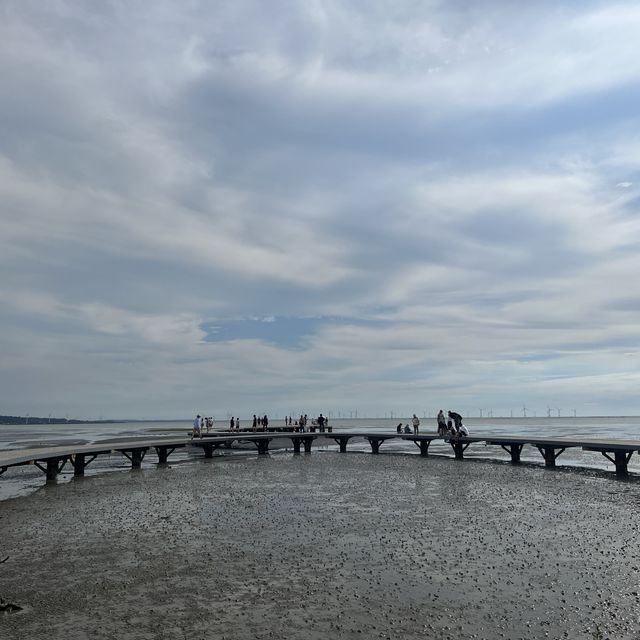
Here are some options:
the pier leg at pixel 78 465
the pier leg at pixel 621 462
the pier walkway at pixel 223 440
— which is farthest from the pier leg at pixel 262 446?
the pier leg at pixel 621 462

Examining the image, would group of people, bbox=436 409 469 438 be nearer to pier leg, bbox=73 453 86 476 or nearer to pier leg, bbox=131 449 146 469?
pier leg, bbox=131 449 146 469

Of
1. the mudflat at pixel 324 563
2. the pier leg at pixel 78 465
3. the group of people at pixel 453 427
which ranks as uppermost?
the group of people at pixel 453 427

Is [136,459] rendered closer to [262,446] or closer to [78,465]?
[78,465]

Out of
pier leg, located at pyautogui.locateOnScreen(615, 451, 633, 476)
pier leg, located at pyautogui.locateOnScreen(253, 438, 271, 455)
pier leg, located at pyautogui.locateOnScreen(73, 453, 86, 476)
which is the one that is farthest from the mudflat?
pier leg, located at pyautogui.locateOnScreen(253, 438, 271, 455)

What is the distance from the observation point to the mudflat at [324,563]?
798cm

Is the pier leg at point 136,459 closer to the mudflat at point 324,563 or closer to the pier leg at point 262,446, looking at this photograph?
the mudflat at point 324,563

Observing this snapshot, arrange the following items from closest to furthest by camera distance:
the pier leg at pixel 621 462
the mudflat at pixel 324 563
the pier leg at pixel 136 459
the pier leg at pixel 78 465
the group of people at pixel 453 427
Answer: the mudflat at pixel 324 563 → the pier leg at pixel 621 462 → the pier leg at pixel 78 465 → the pier leg at pixel 136 459 → the group of people at pixel 453 427

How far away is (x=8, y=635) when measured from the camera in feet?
25.3

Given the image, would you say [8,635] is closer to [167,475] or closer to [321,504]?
[321,504]

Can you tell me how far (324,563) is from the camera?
1091cm

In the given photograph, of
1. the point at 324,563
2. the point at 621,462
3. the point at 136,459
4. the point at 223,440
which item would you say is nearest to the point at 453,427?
the point at 621,462

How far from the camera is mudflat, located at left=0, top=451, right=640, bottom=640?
7980 millimetres

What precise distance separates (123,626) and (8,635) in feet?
5.35

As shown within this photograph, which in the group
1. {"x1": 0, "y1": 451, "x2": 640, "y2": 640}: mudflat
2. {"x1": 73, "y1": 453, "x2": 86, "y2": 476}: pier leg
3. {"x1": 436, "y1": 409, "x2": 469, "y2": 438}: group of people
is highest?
{"x1": 436, "y1": 409, "x2": 469, "y2": 438}: group of people
